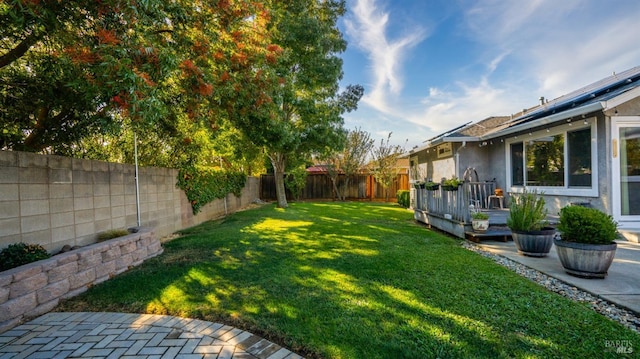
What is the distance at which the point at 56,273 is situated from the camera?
3133 millimetres

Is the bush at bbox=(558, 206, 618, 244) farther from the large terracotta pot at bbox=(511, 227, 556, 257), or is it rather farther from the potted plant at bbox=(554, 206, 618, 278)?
the large terracotta pot at bbox=(511, 227, 556, 257)

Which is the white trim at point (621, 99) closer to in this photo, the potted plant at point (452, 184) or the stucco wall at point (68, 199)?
the potted plant at point (452, 184)

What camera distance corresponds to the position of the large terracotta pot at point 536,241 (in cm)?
468

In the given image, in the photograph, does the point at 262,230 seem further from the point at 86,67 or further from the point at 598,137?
the point at 598,137

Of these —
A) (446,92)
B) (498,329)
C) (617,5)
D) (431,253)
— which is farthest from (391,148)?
(498,329)

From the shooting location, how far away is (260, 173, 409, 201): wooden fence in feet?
59.6

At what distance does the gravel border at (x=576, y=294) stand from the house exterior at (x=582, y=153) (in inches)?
118

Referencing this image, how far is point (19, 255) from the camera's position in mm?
3066

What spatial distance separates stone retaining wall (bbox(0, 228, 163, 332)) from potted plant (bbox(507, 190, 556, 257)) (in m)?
6.62

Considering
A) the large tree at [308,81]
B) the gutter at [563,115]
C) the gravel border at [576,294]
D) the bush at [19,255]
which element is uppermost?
the large tree at [308,81]

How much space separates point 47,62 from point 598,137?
974cm

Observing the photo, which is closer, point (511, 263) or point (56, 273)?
point (56, 273)

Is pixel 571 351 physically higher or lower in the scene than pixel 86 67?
lower

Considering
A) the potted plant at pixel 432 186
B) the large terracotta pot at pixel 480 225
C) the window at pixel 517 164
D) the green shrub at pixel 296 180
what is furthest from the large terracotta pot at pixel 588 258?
the green shrub at pixel 296 180
